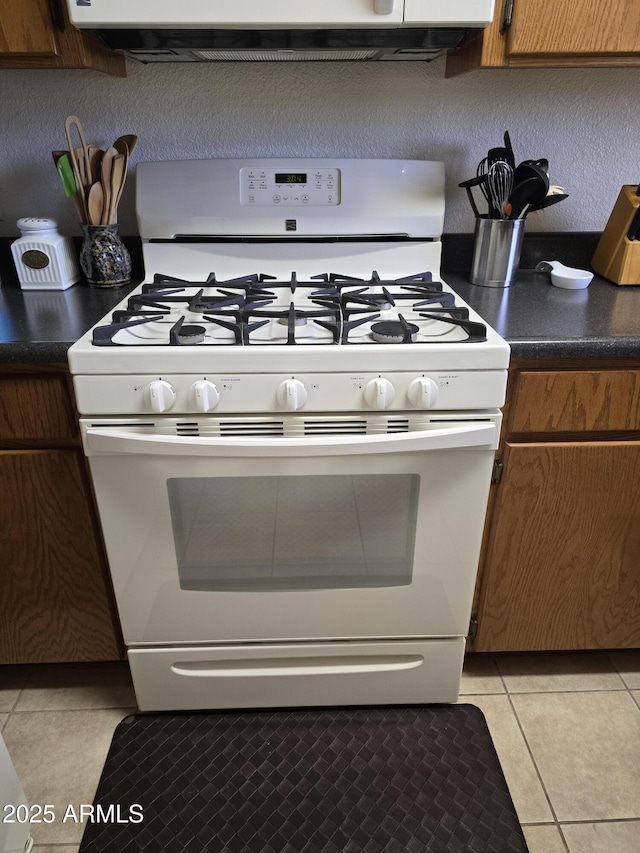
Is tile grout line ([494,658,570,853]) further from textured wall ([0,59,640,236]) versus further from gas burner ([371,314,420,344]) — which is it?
textured wall ([0,59,640,236])

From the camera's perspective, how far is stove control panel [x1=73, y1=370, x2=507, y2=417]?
1106 millimetres

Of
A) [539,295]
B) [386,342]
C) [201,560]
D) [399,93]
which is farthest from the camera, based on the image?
[399,93]

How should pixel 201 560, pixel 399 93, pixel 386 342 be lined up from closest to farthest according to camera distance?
pixel 386 342 → pixel 201 560 → pixel 399 93

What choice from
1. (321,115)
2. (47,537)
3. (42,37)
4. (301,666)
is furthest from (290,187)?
(301,666)

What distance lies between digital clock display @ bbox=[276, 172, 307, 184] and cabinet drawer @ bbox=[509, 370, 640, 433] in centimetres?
73

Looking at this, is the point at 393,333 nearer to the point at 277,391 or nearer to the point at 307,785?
the point at 277,391

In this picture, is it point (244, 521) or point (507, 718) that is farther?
point (507, 718)

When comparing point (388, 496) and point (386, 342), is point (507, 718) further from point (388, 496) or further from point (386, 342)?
point (386, 342)

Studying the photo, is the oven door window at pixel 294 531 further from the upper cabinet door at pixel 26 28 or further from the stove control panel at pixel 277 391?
the upper cabinet door at pixel 26 28

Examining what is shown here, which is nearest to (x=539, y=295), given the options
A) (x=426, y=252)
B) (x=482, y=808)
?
(x=426, y=252)

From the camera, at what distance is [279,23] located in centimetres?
119

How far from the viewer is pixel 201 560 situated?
4.17ft

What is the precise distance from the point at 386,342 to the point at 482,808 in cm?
96

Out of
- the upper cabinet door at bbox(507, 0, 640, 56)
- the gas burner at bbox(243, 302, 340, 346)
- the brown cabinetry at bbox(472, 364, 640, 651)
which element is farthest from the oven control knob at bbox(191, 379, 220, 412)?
the upper cabinet door at bbox(507, 0, 640, 56)
